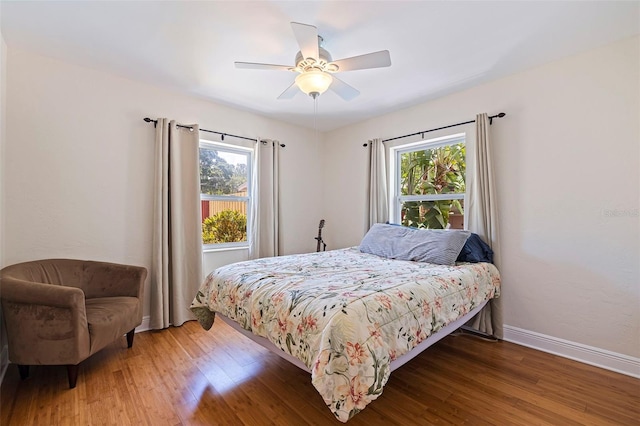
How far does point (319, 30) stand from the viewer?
206 cm

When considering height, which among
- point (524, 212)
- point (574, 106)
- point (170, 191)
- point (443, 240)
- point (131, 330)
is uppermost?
point (574, 106)

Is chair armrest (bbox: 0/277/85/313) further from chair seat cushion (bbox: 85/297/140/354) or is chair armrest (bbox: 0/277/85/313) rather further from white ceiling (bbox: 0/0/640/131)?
white ceiling (bbox: 0/0/640/131)

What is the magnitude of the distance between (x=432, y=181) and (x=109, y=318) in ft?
11.3

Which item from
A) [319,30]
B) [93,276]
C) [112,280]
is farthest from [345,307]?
[93,276]

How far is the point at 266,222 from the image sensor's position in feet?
12.6

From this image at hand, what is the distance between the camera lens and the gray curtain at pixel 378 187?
3.73m

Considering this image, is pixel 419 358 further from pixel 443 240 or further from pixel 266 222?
pixel 266 222

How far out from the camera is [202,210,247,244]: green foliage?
3.55m

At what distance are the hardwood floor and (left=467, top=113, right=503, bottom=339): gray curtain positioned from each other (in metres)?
0.31

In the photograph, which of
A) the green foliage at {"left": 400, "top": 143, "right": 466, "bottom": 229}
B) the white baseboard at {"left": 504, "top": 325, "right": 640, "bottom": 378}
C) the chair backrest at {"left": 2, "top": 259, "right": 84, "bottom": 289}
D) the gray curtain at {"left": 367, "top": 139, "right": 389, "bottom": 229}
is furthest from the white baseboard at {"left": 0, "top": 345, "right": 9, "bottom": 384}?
the white baseboard at {"left": 504, "top": 325, "right": 640, "bottom": 378}

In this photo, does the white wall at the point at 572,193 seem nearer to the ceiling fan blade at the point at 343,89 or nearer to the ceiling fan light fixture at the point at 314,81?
the ceiling fan blade at the point at 343,89

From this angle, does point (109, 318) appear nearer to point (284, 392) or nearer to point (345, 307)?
point (284, 392)

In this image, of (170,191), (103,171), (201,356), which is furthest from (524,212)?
(103,171)

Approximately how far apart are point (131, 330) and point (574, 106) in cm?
422
